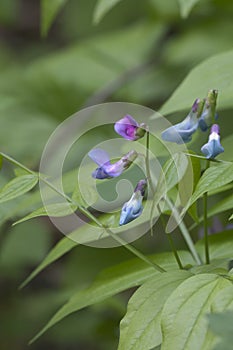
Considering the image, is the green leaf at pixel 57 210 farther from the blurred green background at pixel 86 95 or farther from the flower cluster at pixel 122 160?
the blurred green background at pixel 86 95

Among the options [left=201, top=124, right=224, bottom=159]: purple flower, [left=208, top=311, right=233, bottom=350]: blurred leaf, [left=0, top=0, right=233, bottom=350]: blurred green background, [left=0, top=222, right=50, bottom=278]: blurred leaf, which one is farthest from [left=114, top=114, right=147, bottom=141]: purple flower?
[left=0, top=222, right=50, bottom=278]: blurred leaf

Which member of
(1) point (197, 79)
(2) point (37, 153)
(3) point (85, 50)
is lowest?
(2) point (37, 153)

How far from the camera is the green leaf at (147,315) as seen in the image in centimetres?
102

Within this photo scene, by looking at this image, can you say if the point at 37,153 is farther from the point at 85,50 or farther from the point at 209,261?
the point at 209,261

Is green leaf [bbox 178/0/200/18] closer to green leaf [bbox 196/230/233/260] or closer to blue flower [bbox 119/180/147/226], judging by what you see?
green leaf [bbox 196/230/233/260]

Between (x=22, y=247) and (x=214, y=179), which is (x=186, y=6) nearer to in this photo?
(x=214, y=179)

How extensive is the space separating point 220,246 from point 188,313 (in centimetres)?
40

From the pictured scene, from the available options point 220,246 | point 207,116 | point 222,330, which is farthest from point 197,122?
point 222,330

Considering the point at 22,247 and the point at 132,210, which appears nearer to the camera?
the point at 132,210

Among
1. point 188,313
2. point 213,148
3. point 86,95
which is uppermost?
point 213,148

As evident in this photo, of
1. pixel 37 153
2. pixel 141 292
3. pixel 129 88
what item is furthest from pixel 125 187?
pixel 129 88

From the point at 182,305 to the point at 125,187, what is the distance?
0.42 meters

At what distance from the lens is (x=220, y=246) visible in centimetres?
134

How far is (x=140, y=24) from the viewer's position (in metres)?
3.20
